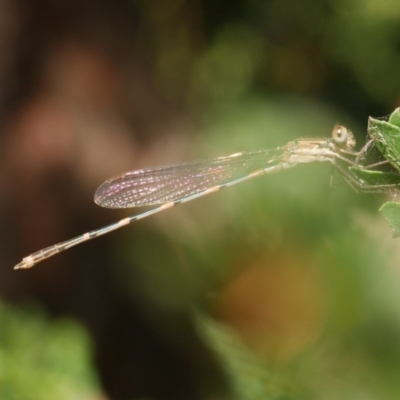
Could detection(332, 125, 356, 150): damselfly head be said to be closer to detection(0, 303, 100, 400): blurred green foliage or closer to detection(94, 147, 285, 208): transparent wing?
detection(94, 147, 285, 208): transparent wing

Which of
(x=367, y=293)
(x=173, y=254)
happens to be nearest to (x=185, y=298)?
(x=173, y=254)

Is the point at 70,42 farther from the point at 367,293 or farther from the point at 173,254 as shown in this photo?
the point at 367,293

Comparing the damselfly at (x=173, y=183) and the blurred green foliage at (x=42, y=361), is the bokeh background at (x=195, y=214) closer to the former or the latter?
the blurred green foliage at (x=42, y=361)

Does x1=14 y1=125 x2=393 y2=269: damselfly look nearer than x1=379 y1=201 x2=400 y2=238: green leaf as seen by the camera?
No

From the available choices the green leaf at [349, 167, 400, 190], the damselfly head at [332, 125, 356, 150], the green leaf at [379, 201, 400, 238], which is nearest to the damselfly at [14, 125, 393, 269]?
the damselfly head at [332, 125, 356, 150]

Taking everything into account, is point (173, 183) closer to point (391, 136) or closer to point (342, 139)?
point (342, 139)

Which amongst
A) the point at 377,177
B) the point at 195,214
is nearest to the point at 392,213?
the point at 377,177
